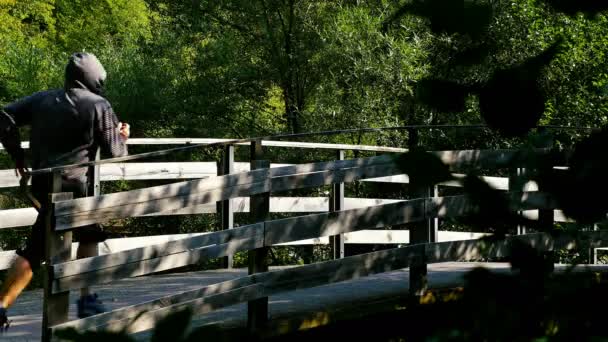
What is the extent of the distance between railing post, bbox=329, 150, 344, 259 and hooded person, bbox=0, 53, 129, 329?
9.60 feet

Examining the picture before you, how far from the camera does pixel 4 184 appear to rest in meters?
7.68

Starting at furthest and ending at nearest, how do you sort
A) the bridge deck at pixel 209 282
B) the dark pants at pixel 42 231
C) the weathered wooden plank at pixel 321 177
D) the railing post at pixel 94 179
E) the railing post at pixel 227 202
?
the railing post at pixel 94 179, the railing post at pixel 227 202, the bridge deck at pixel 209 282, the weathered wooden plank at pixel 321 177, the dark pants at pixel 42 231

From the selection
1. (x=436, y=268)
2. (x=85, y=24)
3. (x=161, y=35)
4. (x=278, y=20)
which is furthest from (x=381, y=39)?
(x=85, y=24)

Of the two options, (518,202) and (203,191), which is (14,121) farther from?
(518,202)

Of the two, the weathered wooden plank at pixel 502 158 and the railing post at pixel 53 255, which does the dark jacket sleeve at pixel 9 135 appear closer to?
the railing post at pixel 53 255

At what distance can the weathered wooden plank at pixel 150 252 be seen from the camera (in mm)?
4793

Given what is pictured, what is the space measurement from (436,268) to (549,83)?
720 cm

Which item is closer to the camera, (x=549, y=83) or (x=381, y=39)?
(x=549, y=83)

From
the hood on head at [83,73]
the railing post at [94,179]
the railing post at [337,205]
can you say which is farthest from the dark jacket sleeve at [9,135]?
the railing post at [337,205]

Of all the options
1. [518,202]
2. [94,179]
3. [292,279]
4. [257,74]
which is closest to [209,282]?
[94,179]

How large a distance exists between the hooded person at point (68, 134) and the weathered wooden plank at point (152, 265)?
0.57 metres

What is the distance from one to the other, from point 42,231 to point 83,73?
2.71 ft

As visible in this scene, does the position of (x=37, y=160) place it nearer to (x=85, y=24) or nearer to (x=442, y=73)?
(x=442, y=73)

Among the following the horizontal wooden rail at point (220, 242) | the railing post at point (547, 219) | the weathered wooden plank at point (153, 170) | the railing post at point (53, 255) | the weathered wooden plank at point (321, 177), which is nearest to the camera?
the railing post at point (547, 219)
